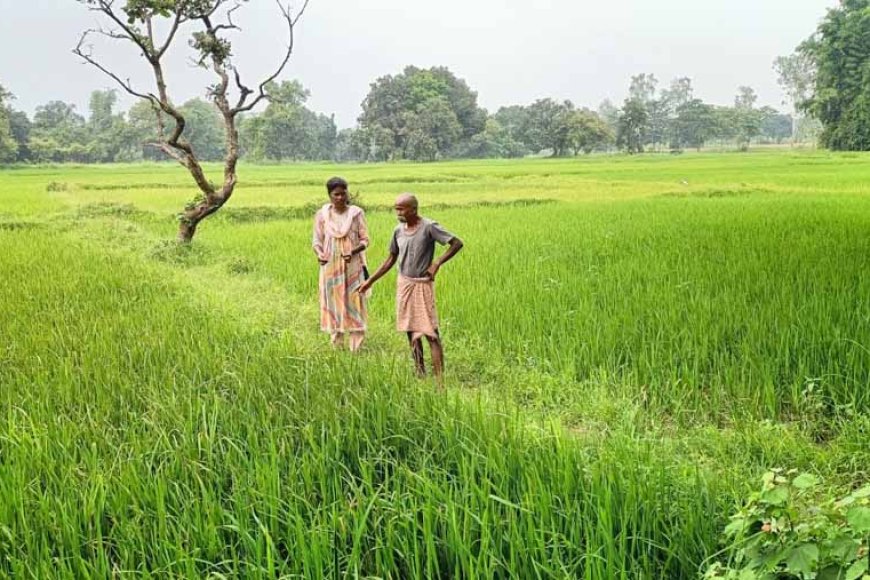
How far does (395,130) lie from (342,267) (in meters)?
41.4

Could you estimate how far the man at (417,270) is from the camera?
3.91 metres

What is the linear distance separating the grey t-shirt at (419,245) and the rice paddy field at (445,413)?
55cm

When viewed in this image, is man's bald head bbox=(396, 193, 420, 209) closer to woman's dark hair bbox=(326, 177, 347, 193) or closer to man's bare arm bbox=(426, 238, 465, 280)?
man's bare arm bbox=(426, 238, 465, 280)

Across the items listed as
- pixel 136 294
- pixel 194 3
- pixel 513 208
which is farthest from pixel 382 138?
pixel 136 294

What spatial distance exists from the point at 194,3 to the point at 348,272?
23.2 feet

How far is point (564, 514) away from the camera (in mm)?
2145

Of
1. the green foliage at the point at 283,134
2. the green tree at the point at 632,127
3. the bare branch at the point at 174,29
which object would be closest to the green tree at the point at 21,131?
the green foliage at the point at 283,134

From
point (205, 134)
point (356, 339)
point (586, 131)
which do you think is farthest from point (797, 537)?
point (205, 134)

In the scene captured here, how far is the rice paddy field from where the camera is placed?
2113 mm

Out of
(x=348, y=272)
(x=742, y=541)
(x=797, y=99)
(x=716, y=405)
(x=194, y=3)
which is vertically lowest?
(x=716, y=405)

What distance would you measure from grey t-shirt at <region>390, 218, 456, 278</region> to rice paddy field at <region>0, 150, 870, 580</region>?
0.55m

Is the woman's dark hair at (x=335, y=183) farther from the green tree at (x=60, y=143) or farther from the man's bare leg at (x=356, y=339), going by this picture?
the green tree at (x=60, y=143)

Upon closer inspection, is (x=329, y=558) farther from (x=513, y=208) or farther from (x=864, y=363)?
(x=513, y=208)

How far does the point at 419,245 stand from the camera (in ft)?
12.9
